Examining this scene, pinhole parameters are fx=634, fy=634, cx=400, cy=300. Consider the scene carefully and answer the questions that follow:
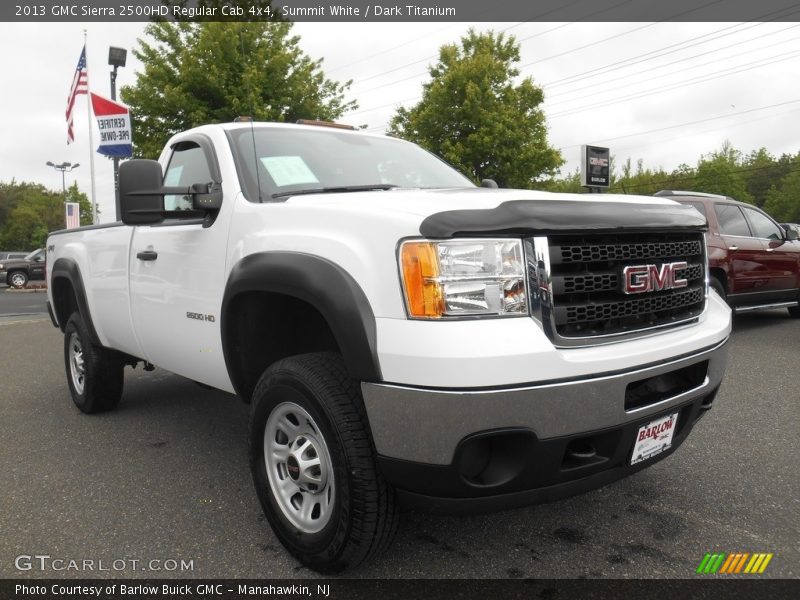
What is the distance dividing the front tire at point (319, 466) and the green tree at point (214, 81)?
15259 mm

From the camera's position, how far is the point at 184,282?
317 centimetres

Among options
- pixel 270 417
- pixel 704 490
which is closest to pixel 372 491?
pixel 270 417

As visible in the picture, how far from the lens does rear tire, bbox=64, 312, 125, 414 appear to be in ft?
14.9

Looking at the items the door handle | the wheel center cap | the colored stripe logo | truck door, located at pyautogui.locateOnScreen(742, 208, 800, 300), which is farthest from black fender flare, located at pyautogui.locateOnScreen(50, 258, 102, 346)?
truck door, located at pyautogui.locateOnScreen(742, 208, 800, 300)

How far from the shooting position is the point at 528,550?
8.52 feet

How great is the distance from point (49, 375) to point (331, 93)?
48.9 feet

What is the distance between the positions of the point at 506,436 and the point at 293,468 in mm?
921

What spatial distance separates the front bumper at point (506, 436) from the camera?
1.92 m

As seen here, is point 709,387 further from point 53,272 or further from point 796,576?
point 53,272

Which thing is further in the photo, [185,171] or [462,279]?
[185,171]

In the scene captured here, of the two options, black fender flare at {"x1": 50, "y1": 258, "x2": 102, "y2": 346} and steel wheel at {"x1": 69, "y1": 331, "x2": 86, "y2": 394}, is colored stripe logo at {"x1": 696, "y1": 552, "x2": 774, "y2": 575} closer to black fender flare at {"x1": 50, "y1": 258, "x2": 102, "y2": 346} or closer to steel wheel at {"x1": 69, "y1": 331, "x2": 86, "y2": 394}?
black fender flare at {"x1": 50, "y1": 258, "x2": 102, "y2": 346}

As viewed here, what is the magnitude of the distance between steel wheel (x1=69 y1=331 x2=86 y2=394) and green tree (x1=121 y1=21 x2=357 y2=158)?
12679 millimetres

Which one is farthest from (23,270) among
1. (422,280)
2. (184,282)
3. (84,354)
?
(422,280)

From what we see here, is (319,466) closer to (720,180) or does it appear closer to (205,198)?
(205,198)
